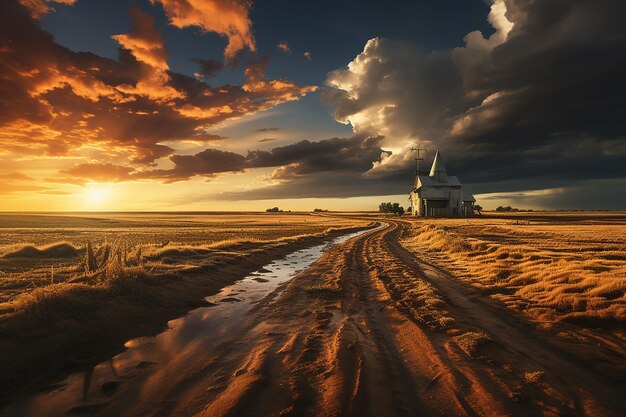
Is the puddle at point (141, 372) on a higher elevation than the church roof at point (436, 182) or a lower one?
lower

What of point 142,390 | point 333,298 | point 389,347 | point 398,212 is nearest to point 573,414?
point 389,347

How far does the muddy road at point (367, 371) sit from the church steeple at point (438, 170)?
9185cm

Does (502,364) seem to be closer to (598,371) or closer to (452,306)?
(598,371)

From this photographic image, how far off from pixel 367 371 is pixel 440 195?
3700 inches

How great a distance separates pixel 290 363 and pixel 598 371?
5531 mm

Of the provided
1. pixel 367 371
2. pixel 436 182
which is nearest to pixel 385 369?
pixel 367 371

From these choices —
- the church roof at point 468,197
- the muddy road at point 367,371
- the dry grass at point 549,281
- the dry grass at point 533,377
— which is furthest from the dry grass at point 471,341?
the church roof at point 468,197

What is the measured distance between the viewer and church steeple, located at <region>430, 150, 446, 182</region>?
9625 cm

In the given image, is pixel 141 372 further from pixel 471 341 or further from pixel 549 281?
pixel 549 281

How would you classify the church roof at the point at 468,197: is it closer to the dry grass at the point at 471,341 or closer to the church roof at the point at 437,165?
the church roof at the point at 437,165

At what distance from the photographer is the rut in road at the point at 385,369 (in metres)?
4.79

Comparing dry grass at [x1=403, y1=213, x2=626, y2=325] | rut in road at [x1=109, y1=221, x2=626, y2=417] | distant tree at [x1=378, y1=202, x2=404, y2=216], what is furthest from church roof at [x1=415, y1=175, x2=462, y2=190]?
rut in road at [x1=109, y1=221, x2=626, y2=417]

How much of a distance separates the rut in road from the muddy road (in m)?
0.02

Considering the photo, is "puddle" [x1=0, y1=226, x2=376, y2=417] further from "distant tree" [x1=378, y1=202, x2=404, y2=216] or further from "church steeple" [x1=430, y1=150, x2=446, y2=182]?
"distant tree" [x1=378, y1=202, x2=404, y2=216]
